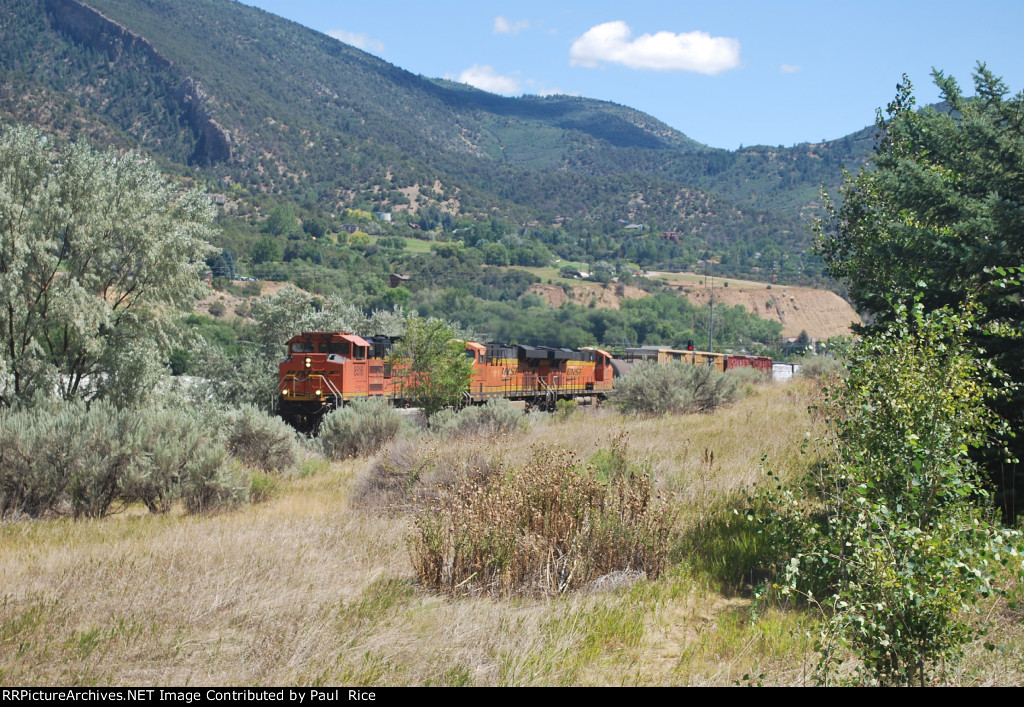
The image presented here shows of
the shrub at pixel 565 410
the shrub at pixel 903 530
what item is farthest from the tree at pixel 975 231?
the shrub at pixel 565 410

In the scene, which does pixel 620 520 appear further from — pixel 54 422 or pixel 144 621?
pixel 54 422

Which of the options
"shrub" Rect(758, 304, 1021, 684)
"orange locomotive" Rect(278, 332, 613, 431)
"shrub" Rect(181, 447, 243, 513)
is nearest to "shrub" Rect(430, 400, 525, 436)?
"orange locomotive" Rect(278, 332, 613, 431)

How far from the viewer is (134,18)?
610 feet

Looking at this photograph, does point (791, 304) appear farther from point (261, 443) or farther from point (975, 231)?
point (975, 231)

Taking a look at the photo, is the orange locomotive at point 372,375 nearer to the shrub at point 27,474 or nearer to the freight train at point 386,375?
the freight train at point 386,375

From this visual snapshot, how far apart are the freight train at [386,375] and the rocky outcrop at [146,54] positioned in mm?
131829

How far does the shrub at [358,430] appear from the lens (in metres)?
19.7

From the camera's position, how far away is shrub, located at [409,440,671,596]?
6.62 metres

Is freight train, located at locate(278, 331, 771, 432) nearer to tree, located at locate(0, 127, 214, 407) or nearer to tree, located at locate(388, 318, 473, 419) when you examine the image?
tree, located at locate(388, 318, 473, 419)

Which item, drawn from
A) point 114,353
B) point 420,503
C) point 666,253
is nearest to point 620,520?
point 420,503

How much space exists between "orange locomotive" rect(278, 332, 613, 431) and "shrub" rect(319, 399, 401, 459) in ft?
15.9

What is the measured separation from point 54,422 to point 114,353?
7.53m

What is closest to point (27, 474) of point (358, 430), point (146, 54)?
point (358, 430)

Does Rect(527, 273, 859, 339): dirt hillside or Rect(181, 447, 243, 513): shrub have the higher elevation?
Rect(527, 273, 859, 339): dirt hillside
